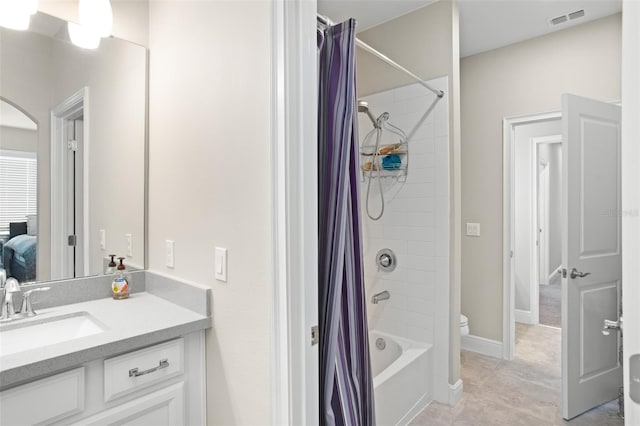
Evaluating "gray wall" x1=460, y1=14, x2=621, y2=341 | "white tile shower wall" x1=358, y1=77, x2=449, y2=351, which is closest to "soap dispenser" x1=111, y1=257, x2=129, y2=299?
"white tile shower wall" x1=358, y1=77, x2=449, y2=351

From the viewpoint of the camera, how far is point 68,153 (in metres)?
1.67

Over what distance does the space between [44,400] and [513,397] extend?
8.47ft

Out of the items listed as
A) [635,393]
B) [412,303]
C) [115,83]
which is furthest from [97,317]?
[412,303]

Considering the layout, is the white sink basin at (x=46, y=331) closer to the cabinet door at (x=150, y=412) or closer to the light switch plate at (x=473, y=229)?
the cabinet door at (x=150, y=412)

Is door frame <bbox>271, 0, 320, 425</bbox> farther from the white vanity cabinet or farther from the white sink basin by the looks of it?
the white sink basin

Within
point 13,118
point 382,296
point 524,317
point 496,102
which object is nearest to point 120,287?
point 13,118

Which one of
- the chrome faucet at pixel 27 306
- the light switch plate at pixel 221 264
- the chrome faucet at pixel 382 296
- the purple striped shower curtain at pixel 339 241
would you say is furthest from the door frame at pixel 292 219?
the chrome faucet at pixel 382 296

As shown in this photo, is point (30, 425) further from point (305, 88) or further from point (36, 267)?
point (305, 88)

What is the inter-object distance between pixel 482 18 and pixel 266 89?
225 centimetres

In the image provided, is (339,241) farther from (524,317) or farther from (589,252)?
(524,317)

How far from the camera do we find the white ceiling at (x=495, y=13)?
2498 millimetres

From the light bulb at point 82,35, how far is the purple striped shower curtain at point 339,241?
1085 mm

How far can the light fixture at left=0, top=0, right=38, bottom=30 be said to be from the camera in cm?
145

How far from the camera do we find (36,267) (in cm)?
156
